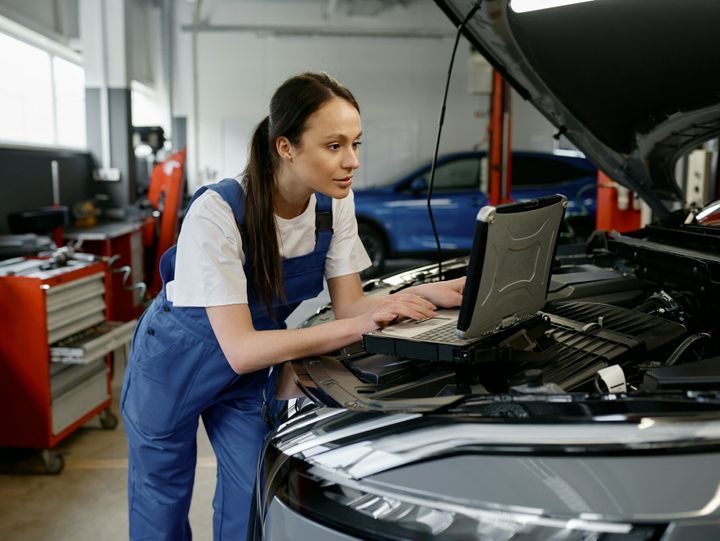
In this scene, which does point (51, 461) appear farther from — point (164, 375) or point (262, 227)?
point (262, 227)

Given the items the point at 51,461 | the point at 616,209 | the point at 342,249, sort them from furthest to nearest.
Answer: the point at 616,209 → the point at 51,461 → the point at 342,249

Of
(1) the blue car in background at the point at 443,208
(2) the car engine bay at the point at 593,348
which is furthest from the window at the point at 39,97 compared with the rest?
(2) the car engine bay at the point at 593,348

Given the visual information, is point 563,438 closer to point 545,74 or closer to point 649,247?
point 649,247

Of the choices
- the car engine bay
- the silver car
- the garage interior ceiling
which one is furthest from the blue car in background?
the car engine bay

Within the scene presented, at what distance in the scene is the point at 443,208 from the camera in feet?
22.0

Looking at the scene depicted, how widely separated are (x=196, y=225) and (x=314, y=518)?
2.08 ft

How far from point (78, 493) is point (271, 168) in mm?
1655

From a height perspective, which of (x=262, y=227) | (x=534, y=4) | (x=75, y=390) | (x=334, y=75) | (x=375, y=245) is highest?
(x=334, y=75)

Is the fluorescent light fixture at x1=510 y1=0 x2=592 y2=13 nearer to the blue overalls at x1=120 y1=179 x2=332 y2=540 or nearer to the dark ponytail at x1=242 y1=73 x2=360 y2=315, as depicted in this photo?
the dark ponytail at x1=242 y1=73 x2=360 y2=315

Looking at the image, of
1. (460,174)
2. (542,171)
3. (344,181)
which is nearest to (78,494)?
(344,181)

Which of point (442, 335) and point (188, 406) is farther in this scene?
point (188, 406)

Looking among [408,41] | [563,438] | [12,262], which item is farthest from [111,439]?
[408,41]

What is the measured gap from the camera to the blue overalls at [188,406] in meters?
1.41

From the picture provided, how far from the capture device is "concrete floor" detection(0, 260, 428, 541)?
215cm
